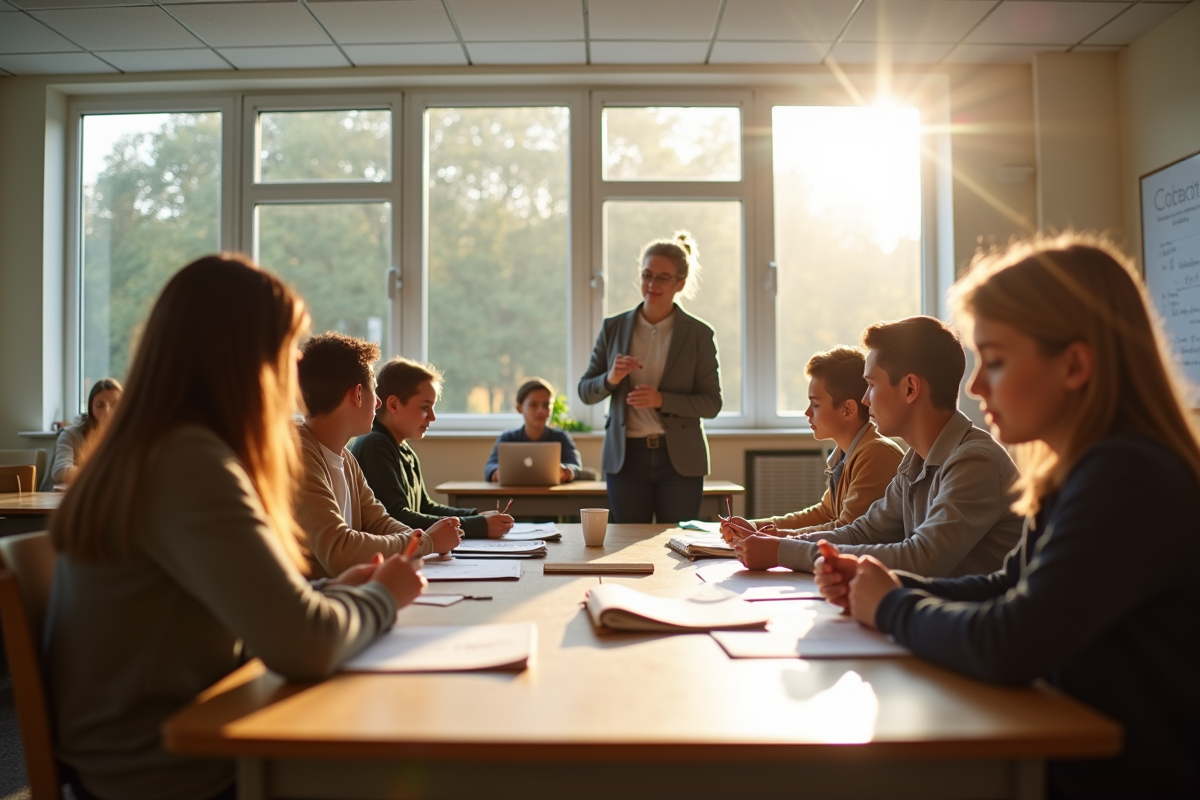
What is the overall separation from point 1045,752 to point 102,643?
101cm

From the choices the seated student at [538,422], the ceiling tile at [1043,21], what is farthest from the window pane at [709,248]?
the ceiling tile at [1043,21]

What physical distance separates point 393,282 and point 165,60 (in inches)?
67.2

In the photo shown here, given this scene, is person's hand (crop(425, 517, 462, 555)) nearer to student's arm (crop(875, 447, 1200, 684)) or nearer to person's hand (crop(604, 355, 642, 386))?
student's arm (crop(875, 447, 1200, 684))

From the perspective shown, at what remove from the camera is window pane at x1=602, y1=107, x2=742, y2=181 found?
5.30 meters

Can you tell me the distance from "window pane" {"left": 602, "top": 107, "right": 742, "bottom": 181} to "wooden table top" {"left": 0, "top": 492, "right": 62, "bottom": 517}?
3366 mm

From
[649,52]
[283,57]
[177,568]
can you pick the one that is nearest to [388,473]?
[177,568]

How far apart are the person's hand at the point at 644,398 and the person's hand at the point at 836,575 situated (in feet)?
6.36

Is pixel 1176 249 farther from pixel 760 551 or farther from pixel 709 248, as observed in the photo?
pixel 760 551

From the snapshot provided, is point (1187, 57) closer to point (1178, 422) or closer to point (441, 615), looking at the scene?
point (1178, 422)

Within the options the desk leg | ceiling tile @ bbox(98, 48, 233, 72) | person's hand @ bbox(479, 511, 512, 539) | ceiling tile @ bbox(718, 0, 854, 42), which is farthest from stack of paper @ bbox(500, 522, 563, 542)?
ceiling tile @ bbox(98, 48, 233, 72)

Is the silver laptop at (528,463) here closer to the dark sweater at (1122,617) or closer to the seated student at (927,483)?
the seated student at (927,483)

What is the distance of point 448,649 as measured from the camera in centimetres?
110

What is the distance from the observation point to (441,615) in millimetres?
1347

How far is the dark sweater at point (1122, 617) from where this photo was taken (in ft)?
2.98
